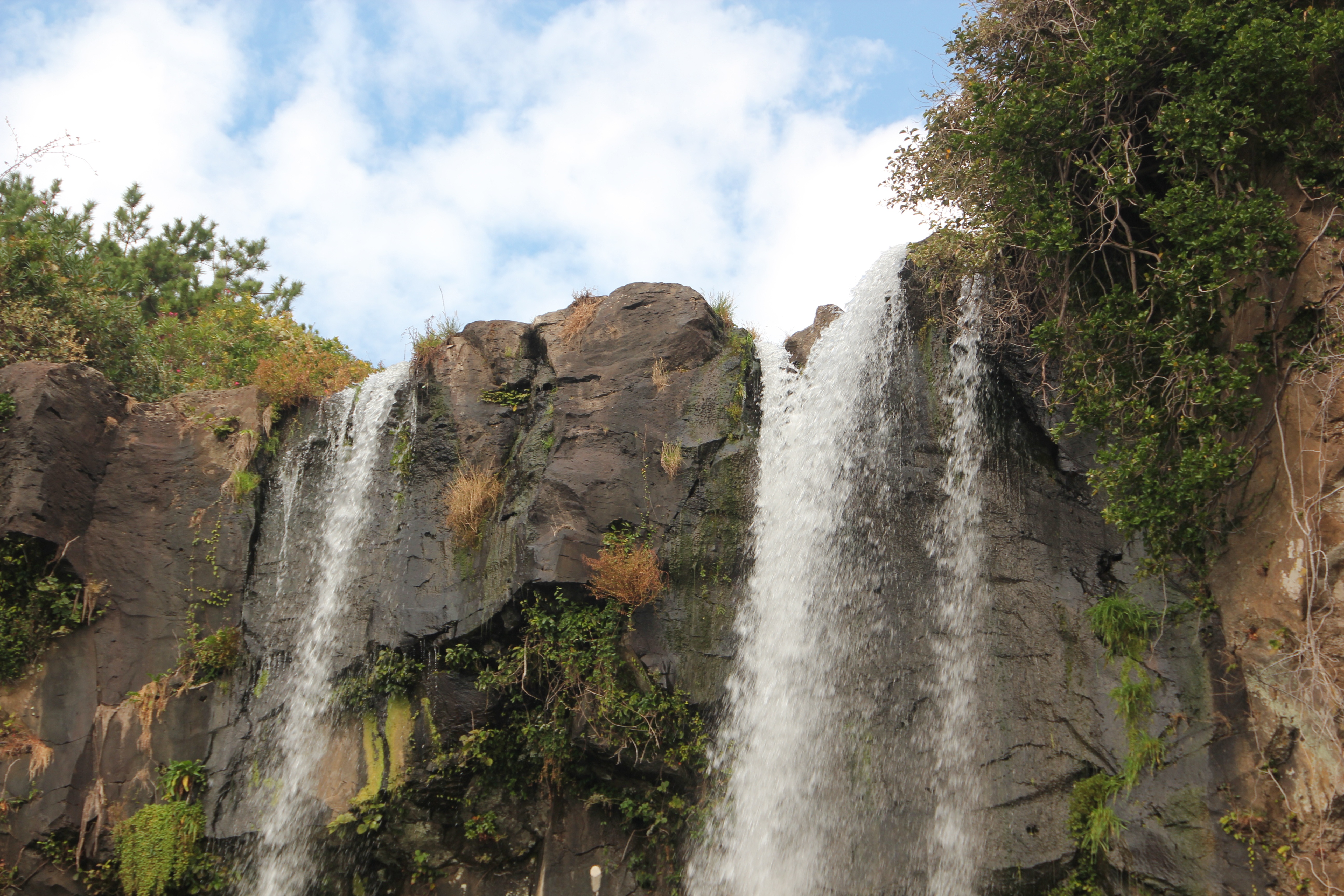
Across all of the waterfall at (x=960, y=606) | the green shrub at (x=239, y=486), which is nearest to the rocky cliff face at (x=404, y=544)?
the green shrub at (x=239, y=486)

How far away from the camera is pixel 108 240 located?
19.4m

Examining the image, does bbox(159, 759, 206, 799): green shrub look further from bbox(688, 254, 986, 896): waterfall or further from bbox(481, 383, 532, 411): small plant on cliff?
bbox(688, 254, 986, 896): waterfall

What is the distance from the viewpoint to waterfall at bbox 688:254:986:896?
26.2 feet

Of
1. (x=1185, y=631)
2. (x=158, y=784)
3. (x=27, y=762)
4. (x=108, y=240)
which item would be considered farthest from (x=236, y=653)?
(x=108, y=240)

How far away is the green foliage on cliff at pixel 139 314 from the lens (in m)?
12.3

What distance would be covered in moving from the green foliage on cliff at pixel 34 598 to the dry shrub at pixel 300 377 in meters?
3.19

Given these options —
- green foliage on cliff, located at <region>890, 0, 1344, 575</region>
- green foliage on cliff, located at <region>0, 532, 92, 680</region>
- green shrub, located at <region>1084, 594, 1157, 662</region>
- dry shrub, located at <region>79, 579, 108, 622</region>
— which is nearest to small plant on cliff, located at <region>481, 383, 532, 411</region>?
dry shrub, located at <region>79, 579, 108, 622</region>

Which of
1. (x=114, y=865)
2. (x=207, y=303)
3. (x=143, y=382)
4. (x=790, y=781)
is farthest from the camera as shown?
(x=207, y=303)

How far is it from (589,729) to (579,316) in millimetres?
5603

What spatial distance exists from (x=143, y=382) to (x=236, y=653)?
5828 millimetres

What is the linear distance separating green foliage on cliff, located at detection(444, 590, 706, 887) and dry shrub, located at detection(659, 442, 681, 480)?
175 centimetres

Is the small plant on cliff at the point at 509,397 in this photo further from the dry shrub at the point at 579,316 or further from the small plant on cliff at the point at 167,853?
the small plant on cliff at the point at 167,853

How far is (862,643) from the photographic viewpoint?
8.80m

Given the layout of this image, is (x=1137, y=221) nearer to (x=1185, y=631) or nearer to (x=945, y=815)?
(x=1185, y=631)
